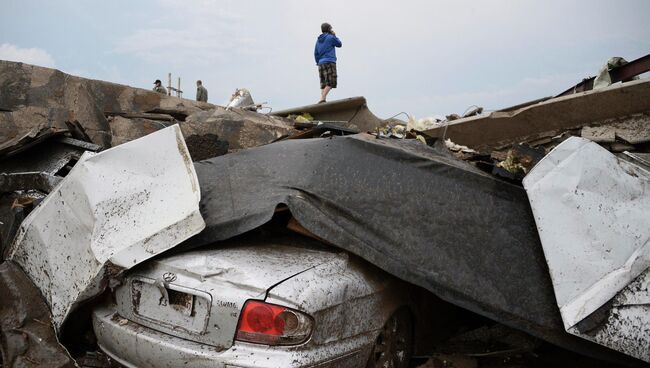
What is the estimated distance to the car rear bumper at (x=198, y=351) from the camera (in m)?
2.33

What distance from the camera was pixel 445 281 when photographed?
2.80 m

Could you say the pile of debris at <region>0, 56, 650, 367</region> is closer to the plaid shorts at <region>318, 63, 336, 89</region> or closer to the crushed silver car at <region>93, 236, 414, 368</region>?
the crushed silver car at <region>93, 236, 414, 368</region>

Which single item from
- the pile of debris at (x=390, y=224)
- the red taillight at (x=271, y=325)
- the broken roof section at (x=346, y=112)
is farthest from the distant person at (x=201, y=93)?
the red taillight at (x=271, y=325)

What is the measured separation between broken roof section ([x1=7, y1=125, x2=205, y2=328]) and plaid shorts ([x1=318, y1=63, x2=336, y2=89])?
757 centimetres

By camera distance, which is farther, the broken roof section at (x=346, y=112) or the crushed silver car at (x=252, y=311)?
the broken roof section at (x=346, y=112)

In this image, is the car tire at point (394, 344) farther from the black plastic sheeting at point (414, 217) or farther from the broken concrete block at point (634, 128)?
the broken concrete block at point (634, 128)

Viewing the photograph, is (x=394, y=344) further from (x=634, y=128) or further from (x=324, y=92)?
(x=324, y=92)

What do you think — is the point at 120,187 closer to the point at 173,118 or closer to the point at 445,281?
the point at 445,281

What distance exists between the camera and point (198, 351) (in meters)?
2.41

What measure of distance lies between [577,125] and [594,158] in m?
3.07

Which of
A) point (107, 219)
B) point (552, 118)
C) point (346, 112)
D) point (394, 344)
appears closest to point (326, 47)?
point (346, 112)

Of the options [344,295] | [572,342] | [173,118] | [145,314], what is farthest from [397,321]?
[173,118]

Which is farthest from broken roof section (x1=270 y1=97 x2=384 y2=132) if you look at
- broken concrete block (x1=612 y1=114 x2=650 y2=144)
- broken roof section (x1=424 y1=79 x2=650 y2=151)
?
broken concrete block (x1=612 y1=114 x2=650 y2=144)

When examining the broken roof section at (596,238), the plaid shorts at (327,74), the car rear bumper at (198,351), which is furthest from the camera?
the plaid shorts at (327,74)
